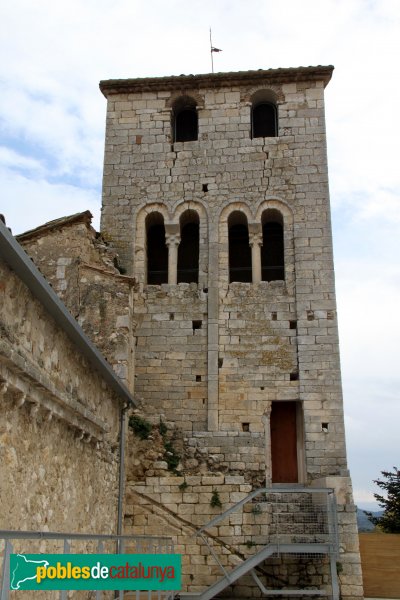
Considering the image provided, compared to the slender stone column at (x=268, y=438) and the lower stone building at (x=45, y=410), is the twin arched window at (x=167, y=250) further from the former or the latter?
the lower stone building at (x=45, y=410)

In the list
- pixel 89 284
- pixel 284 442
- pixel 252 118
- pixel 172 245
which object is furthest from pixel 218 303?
pixel 252 118

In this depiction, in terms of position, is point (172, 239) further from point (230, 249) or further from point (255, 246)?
point (255, 246)

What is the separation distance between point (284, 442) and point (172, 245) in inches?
202

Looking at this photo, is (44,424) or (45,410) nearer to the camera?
(45,410)

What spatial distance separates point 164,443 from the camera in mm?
13672

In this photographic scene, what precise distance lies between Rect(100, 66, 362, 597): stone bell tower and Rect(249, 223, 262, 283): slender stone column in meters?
0.03

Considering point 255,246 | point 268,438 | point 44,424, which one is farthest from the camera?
point 255,246

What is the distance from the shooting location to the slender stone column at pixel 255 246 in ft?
49.9

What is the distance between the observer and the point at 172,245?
51.3 feet

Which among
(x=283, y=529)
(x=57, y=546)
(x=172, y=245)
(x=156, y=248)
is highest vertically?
(x=156, y=248)

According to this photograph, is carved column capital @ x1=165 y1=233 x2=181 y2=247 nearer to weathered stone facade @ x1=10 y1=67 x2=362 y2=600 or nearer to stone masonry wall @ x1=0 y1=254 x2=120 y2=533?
weathered stone facade @ x1=10 y1=67 x2=362 y2=600

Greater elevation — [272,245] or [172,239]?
[272,245]

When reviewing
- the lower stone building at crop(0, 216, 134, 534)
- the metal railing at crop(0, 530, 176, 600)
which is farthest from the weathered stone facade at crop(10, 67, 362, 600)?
the lower stone building at crop(0, 216, 134, 534)

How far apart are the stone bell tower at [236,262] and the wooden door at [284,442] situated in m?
0.03
